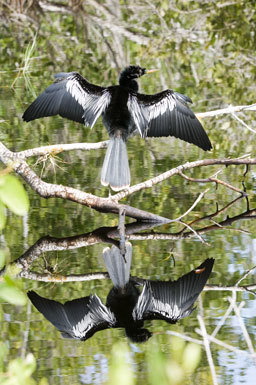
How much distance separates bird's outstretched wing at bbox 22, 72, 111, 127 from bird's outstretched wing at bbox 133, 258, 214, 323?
59.9 inches

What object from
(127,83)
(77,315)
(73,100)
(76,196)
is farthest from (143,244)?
(127,83)

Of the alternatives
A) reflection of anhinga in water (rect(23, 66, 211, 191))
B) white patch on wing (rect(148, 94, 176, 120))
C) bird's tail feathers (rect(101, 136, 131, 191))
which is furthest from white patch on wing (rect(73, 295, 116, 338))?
white patch on wing (rect(148, 94, 176, 120))

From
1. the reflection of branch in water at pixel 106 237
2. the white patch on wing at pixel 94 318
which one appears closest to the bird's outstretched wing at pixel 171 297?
the white patch on wing at pixel 94 318

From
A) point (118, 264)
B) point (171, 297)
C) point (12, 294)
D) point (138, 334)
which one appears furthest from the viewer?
point (118, 264)

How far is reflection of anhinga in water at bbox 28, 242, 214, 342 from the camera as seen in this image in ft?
12.3

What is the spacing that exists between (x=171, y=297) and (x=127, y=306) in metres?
0.26

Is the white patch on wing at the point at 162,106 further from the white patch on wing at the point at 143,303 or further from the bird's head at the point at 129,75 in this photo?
the white patch on wing at the point at 143,303

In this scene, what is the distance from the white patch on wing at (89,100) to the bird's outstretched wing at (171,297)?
1.47 m

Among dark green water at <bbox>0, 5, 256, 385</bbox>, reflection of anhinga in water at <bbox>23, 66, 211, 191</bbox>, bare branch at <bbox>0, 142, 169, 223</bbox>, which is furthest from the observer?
reflection of anhinga in water at <bbox>23, 66, 211, 191</bbox>

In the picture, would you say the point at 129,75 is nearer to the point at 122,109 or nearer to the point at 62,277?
the point at 122,109

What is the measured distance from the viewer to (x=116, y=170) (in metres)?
4.93

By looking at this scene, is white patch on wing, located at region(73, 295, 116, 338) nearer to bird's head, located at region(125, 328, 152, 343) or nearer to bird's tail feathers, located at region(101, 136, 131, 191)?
bird's head, located at region(125, 328, 152, 343)

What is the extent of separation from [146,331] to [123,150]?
1698mm

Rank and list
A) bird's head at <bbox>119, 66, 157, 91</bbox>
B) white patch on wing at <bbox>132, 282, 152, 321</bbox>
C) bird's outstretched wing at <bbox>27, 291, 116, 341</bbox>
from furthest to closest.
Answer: bird's head at <bbox>119, 66, 157, 91</bbox>
white patch on wing at <bbox>132, 282, 152, 321</bbox>
bird's outstretched wing at <bbox>27, 291, 116, 341</bbox>
